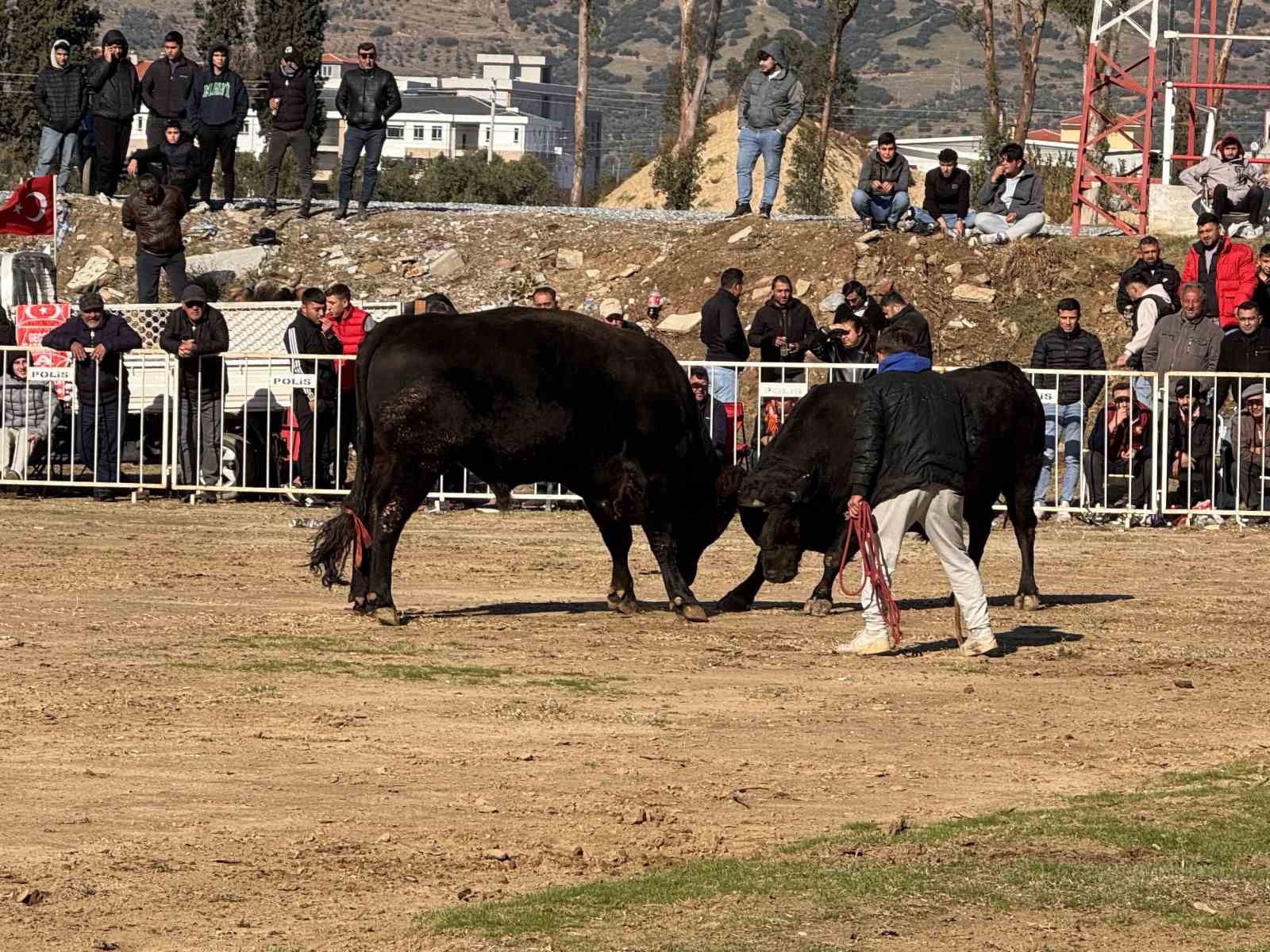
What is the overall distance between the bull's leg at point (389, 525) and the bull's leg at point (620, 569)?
4.44ft

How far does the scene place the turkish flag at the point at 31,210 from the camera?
2716cm

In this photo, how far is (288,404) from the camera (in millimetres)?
22078

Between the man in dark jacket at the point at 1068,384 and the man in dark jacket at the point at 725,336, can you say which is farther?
the man in dark jacket at the point at 725,336

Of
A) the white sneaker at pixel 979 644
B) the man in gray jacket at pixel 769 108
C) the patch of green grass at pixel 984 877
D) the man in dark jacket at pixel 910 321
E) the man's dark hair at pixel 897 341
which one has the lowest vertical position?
the patch of green grass at pixel 984 877

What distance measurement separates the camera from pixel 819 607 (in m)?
15.1

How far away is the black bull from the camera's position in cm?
1436

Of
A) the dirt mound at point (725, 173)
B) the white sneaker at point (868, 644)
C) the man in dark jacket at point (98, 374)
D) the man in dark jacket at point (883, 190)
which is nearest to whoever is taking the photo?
the white sneaker at point (868, 644)

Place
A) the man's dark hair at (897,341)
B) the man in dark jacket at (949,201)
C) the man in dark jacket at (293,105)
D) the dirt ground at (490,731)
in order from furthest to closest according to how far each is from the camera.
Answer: the man in dark jacket at (293,105)
the man in dark jacket at (949,201)
the man's dark hair at (897,341)
the dirt ground at (490,731)

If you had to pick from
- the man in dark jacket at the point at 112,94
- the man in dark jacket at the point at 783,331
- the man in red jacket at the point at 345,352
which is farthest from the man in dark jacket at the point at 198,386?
the man in dark jacket at the point at 112,94

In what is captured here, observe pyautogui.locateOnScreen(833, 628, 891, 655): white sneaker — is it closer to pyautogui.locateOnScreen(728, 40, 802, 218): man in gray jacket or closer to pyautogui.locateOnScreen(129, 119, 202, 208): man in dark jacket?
pyautogui.locateOnScreen(728, 40, 802, 218): man in gray jacket

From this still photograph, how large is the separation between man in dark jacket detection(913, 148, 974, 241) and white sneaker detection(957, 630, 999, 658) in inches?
673

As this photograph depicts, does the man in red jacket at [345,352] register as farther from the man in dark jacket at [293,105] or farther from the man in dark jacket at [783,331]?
the man in dark jacket at [293,105]

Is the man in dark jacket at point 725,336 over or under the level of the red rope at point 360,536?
over

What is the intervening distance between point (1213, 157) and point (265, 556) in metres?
17.2
